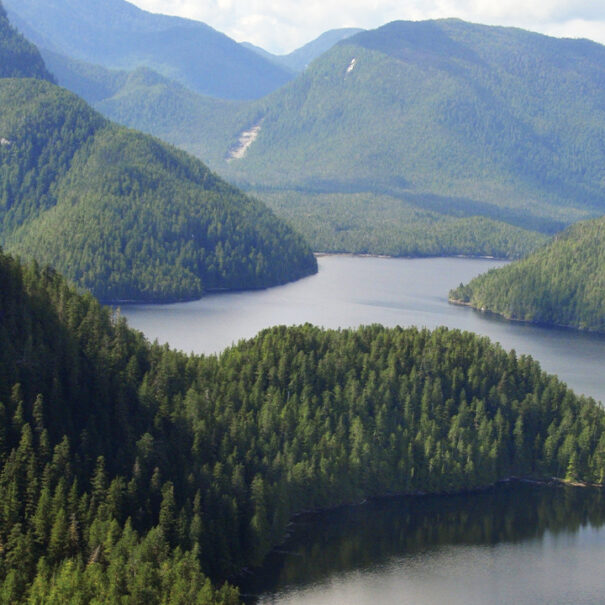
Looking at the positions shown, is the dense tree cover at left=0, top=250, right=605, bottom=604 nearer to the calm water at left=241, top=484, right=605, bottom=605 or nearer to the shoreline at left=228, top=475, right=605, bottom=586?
the shoreline at left=228, top=475, right=605, bottom=586

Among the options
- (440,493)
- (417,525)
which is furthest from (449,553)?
(440,493)

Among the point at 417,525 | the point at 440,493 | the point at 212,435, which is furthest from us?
the point at 440,493

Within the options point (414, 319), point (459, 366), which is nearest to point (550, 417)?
point (459, 366)

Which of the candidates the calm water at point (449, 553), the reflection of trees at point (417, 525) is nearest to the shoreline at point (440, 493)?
the reflection of trees at point (417, 525)

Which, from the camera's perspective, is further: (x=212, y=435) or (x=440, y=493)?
(x=440, y=493)

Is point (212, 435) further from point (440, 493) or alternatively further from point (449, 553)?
point (440, 493)

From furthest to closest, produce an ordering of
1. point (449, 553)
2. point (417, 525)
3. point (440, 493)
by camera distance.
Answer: point (440, 493) < point (417, 525) < point (449, 553)

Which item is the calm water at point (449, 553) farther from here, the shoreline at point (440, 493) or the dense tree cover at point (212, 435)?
the dense tree cover at point (212, 435)
